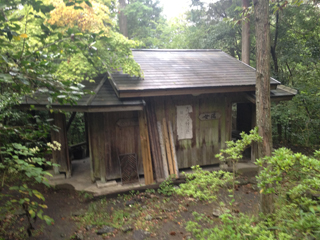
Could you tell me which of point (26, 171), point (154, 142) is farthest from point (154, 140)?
point (26, 171)

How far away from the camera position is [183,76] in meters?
6.77

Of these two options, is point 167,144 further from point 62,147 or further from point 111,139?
point 62,147

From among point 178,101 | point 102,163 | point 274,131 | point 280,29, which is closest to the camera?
point 102,163

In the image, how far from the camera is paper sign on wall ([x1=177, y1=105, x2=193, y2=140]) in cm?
691

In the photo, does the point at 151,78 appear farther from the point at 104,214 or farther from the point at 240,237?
the point at 240,237

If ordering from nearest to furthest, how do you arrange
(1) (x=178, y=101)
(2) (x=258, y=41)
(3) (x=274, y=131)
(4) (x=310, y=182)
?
(4) (x=310, y=182)
(2) (x=258, y=41)
(1) (x=178, y=101)
(3) (x=274, y=131)

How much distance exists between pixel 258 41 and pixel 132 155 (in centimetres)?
437

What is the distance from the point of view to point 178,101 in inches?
270

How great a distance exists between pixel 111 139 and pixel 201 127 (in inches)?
113

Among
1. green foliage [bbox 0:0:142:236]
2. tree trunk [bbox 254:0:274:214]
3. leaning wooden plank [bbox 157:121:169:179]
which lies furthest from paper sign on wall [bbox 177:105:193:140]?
tree trunk [bbox 254:0:274:214]

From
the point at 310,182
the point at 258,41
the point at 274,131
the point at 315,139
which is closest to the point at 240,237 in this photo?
the point at 310,182

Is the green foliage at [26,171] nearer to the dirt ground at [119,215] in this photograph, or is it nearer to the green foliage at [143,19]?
the dirt ground at [119,215]

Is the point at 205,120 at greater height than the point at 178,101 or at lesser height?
lesser

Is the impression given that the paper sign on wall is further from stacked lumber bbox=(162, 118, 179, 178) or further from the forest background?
the forest background
